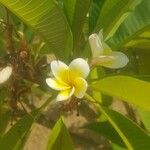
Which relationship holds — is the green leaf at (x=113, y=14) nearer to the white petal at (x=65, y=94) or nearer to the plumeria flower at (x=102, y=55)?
the plumeria flower at (x=102, y=55)

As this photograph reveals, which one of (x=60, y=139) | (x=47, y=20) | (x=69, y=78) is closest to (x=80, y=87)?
(x=69, y=78)

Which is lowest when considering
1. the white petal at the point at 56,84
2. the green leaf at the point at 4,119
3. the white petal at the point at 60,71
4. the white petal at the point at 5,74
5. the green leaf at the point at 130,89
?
the green leaf at the point at 4,119

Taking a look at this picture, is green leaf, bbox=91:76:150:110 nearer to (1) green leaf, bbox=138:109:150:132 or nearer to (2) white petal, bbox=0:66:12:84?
(2) white petal, bbox=0:66:12:84

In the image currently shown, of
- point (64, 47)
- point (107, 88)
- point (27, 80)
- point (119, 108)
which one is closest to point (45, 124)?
point (119, 108)

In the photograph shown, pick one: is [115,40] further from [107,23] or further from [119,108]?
[119,108]

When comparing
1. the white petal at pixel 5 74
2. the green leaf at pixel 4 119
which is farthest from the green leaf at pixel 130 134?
the green leaf at pixel 4 119

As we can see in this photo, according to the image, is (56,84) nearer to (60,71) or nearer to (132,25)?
(60,71)

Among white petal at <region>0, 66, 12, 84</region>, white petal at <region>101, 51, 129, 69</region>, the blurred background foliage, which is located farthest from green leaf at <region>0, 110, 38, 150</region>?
white petal at <region>101, 51, 129, 69</region>
